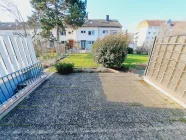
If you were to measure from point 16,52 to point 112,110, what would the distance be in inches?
165

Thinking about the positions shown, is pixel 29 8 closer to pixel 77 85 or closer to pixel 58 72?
pixel 58 72

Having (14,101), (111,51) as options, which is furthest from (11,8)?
(14,101)

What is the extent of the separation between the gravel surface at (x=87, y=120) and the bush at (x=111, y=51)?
12.9 ft

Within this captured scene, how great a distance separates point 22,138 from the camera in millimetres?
2014

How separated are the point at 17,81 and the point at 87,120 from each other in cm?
302

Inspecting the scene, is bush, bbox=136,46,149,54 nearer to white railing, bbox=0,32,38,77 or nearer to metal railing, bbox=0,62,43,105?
metal railing, bbox=0,62,43,105

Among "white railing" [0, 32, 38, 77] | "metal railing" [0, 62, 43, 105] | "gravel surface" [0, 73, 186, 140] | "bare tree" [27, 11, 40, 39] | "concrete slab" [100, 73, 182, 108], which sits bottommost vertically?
"concrete slab" [100, 73, 182, 108]

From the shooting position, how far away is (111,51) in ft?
23.1

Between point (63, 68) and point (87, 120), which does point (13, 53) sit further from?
point (87, 120)

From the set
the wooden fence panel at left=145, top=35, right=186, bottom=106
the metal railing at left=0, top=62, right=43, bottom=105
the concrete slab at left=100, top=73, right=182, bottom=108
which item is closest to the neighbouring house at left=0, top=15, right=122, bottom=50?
the metal railing at left=0, top=62, right=43, bottom=105

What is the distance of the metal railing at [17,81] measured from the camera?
2996 millimetres

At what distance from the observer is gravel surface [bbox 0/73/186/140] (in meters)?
2.15

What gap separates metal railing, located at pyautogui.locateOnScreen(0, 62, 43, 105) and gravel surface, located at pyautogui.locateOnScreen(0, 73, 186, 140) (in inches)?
20.2

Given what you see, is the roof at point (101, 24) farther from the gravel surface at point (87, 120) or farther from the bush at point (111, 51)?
the gravel surface at point (87, 120)
